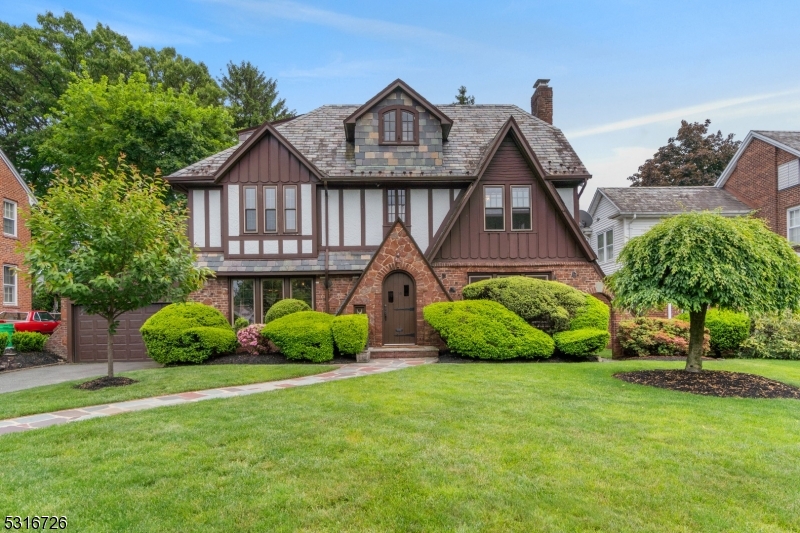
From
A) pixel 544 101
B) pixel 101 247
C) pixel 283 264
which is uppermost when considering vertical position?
pixel 544 101

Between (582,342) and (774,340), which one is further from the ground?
(582,342)

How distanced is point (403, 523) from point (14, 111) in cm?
3709

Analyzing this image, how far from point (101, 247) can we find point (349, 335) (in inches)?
231

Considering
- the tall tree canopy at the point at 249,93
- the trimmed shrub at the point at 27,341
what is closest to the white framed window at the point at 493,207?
the trimmed shrub at the point at 27,341

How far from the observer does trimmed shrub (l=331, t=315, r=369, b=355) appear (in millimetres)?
11234

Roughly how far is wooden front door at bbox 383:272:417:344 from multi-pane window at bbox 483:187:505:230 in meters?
3.73

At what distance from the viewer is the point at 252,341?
1194 cm

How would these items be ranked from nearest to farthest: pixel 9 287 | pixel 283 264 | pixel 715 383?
pixel 715 383 → pixel 283 264 → pixel 9 287

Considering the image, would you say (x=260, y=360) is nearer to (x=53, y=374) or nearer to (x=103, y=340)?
(x=53, y=374)

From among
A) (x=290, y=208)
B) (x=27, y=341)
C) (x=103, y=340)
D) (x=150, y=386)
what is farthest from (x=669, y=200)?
(x=27, y=341)

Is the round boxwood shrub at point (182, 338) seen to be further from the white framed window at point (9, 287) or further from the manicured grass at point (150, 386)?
the white framed window at point (9, 287)

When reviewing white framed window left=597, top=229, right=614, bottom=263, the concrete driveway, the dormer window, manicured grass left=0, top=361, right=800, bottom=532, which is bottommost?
the concrete driveway

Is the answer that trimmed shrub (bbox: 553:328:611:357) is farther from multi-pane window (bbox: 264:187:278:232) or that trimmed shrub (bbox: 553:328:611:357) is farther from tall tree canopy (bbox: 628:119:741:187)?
tall tree canopy (bbox: 628:119:741:187)

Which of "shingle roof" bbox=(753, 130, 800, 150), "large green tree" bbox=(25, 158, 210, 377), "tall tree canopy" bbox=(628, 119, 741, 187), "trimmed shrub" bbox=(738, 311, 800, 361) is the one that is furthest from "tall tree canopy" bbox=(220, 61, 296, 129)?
"trimmed shrub" bbox=(738, 311, 800, 361)
